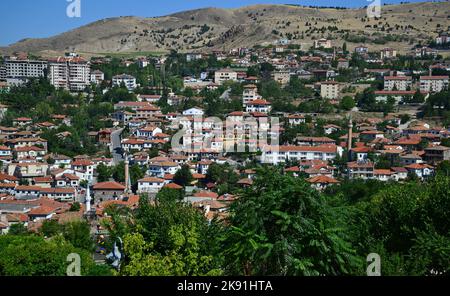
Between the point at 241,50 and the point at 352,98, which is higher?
the point at 241,50

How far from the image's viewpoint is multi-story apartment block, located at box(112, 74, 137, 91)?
21281 mm

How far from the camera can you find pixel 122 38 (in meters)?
38.2

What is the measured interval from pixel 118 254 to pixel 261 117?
13.4m

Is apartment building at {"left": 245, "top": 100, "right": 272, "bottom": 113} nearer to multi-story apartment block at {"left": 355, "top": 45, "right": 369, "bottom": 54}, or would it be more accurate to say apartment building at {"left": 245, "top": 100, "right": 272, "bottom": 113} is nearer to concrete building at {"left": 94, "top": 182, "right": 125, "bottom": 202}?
concrete building at {"left": 94, "top": 182, "right": 125, "bottom": 202}

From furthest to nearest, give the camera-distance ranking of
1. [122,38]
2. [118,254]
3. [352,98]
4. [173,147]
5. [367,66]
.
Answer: [122,38], [367,66], [352,98], [173,147], [118,254]

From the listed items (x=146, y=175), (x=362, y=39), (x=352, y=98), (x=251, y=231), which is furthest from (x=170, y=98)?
(x=251, y=231)

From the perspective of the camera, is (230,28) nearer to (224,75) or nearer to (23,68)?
(224,75)

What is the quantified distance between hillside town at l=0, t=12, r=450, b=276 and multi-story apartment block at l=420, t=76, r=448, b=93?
4 cm

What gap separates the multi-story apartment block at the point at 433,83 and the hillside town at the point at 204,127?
0.04m

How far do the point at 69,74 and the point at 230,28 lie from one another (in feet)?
60.4

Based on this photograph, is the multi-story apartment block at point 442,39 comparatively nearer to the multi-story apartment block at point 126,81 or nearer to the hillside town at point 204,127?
the hillside town at point 204,127

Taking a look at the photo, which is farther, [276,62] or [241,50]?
[241,50]

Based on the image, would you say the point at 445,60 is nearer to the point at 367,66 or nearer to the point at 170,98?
the point at 367,66

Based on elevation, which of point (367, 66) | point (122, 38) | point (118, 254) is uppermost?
point (122, 38)
